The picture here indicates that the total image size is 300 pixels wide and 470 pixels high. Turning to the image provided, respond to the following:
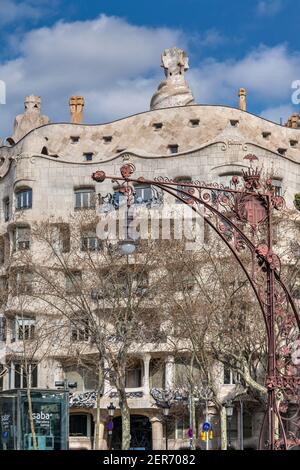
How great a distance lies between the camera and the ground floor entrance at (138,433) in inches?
1750

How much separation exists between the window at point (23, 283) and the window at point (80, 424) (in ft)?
28.7

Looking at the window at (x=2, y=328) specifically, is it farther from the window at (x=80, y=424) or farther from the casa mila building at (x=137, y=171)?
the window at (x=80, y=424)

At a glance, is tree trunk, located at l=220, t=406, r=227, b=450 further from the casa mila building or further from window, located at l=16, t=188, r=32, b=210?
window, located at l=16, t=188, r=32, b=210

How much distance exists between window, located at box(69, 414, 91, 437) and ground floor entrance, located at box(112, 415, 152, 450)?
1221 mm

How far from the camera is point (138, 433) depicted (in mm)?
44812

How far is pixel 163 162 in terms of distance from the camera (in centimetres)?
4584

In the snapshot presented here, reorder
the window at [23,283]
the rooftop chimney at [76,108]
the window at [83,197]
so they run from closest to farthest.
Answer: the window at [23,283] < the window at [83,197] < the rooftop chimney at [76,108]

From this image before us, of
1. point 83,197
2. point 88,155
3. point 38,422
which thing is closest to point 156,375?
point 83,197

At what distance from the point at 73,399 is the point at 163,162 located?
37.2 feet

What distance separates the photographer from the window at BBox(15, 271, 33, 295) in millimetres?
35156

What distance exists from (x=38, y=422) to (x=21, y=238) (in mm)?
17858

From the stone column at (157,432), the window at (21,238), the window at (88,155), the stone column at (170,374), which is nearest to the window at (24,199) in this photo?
the window at (21,238)

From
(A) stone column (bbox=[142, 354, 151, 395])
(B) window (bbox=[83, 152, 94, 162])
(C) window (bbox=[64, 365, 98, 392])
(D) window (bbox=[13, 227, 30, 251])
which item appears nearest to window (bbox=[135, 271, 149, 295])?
(A) stone column (bbox=[142, 354, 151, 395])

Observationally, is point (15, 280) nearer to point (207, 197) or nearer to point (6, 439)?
point (6, 439)
